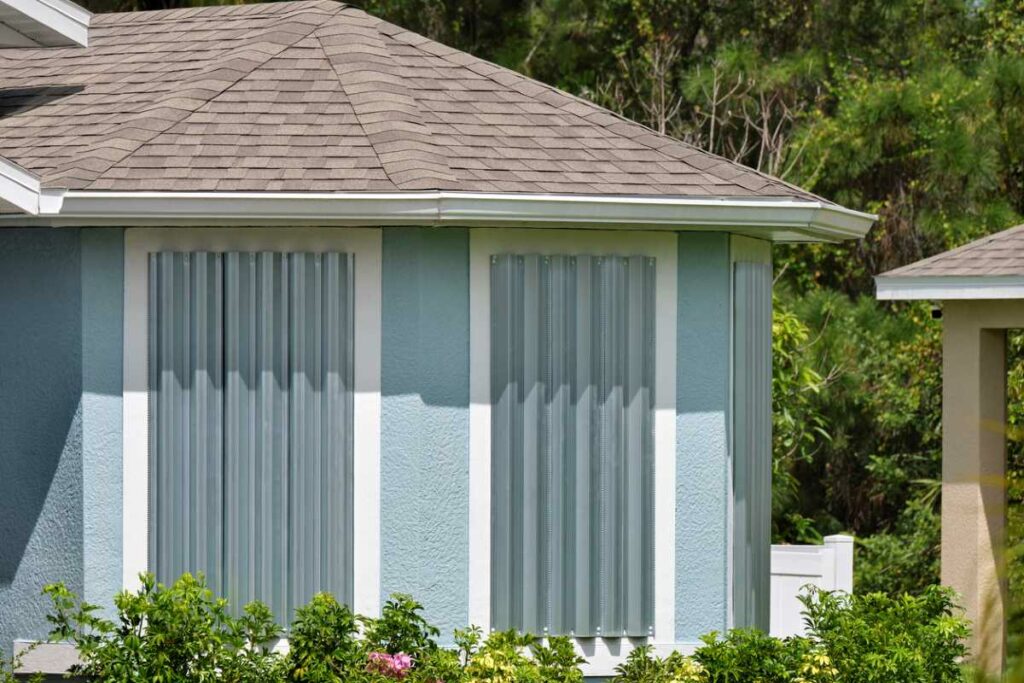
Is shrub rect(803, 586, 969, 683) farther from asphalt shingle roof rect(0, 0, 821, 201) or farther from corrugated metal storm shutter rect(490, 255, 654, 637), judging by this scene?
asphalt shingle roof rect(0, 0, 821, 201)

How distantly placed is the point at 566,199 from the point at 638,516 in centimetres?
180

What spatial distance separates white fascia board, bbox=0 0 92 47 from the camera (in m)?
8.80

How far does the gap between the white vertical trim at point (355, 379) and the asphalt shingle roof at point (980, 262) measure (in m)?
4.53

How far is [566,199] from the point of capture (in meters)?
7.70

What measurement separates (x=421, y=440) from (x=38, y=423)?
2070mm

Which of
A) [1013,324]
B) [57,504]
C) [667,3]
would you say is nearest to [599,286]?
[57,504]

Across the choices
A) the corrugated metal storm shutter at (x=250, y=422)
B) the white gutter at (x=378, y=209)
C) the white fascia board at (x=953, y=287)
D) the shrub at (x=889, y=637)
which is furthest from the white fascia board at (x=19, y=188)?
the white fascia board at (x=953, y=287)

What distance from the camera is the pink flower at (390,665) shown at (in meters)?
7.27

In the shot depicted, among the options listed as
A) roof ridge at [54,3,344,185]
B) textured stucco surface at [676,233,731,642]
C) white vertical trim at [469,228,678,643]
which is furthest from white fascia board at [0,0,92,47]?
textured stucco surface at [676,233,731,642]

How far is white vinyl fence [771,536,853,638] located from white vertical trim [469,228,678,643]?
12.3ft

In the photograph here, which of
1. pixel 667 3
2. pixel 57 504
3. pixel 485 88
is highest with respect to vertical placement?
pixel 667 3

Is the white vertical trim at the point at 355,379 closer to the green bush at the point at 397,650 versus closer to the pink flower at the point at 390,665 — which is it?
the green bush at the point at 397,650

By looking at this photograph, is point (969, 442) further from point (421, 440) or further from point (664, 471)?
point (421, 440)

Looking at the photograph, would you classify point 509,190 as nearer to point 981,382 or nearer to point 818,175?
point 981,382
